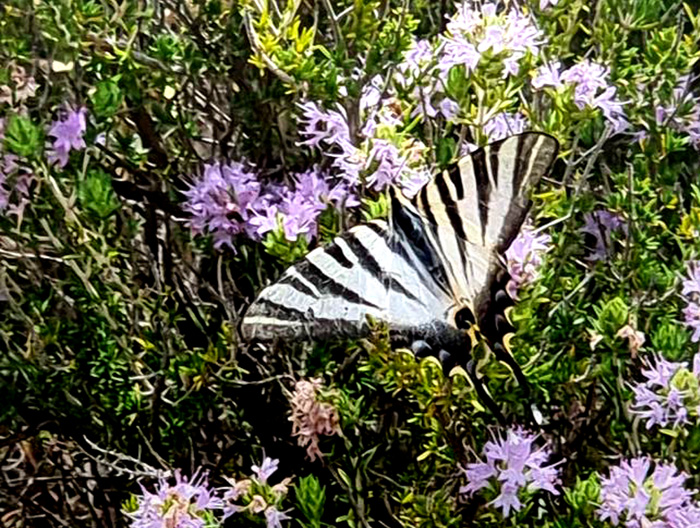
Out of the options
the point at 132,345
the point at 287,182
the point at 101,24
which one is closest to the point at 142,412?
the point at 132,345

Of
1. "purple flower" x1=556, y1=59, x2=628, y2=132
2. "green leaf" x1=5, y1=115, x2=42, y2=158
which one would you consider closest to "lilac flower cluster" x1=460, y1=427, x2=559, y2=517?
"purple flower" x1=556, y1=59, x2=628, y2=132

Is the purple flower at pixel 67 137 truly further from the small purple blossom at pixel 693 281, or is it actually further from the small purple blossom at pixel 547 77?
the small purple blossom at pixel 693 281

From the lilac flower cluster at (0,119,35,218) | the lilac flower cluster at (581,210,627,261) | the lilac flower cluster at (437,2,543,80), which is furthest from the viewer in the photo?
the lilac flower cluster at (581,210,627,261)

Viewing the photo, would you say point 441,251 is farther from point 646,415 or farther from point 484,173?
point 646,415

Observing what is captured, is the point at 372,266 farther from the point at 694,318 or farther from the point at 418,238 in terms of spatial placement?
the point at 694,318

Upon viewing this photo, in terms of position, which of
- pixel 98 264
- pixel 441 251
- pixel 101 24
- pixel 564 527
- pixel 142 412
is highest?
pixel 101 24

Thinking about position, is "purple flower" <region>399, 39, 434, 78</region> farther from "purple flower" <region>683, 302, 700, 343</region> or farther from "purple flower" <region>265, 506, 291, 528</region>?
"purple flower" <region>265, 506, 291, 528</region>
